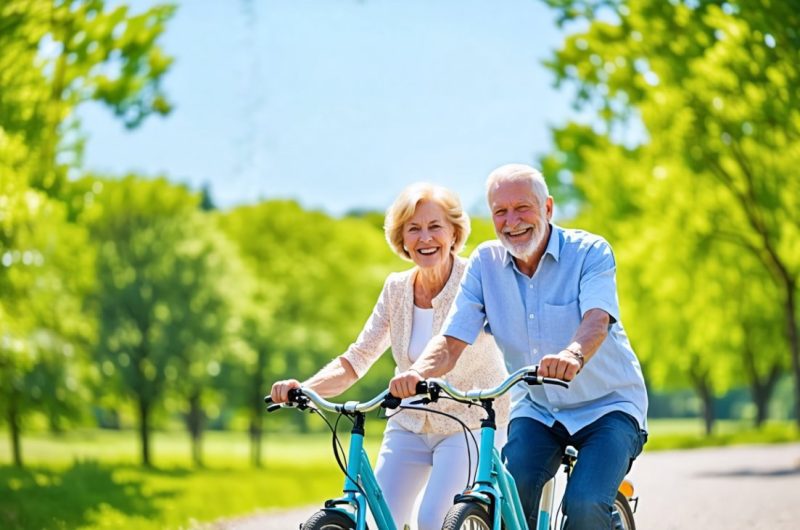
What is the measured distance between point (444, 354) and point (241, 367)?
36.2m

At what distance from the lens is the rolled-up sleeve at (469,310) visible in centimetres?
478

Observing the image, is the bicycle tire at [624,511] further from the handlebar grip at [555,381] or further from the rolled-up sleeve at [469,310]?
the handlebar grip at [555,381]

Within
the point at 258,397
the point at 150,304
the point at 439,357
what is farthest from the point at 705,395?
the point at 439,357

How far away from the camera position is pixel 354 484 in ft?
13.9

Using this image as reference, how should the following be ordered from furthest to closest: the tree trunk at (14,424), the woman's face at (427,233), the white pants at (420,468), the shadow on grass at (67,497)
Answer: the tree trunk at (14,424) < the shadow on grass at (67,497) < the woman's face at (427,233) < the white pants at (420,468)

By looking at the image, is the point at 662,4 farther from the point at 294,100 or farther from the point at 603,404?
the point at 294,100

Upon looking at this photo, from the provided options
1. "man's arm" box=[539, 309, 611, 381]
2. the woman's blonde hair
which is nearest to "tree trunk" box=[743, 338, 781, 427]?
the woman's blonde hair

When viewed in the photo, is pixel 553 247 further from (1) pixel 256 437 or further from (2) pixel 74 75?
(1) pixel 256 437

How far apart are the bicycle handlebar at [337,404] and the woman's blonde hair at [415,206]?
99 cm

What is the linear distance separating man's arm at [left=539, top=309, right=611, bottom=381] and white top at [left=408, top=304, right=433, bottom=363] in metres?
0.94

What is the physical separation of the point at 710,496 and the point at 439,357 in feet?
30.5

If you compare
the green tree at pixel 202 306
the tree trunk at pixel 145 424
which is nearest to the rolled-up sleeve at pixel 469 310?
the green tree at pixel 202 306

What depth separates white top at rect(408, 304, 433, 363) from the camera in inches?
211

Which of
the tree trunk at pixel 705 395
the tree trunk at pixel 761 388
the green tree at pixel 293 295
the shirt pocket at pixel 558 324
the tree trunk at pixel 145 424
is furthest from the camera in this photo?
the green tree at pixel 293 295
